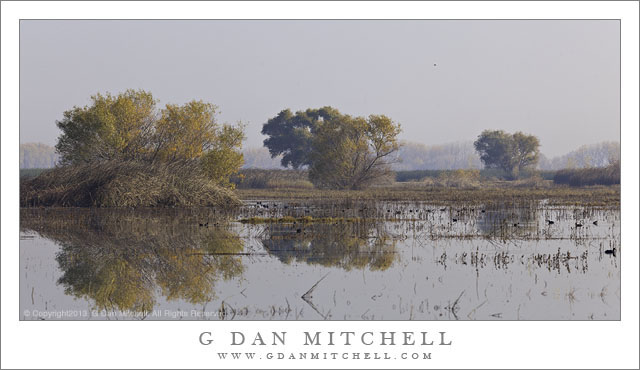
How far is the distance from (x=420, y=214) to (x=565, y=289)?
13635 millimetres

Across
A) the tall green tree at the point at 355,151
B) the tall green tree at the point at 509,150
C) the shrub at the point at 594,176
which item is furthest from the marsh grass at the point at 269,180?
the tall green tree at the point at 509,150

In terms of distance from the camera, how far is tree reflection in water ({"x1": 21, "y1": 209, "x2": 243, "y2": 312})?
997 cm

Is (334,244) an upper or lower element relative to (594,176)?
lower

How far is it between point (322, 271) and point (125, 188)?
66.1ft

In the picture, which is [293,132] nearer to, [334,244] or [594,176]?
[594,176]

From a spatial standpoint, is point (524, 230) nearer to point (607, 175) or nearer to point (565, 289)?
point (565, 289)

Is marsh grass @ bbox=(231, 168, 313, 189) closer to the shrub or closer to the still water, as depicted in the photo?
the shrub

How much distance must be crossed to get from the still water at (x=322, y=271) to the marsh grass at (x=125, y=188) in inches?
373

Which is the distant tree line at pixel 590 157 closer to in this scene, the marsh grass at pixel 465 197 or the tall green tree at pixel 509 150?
the tall green tree at pixel 509 150

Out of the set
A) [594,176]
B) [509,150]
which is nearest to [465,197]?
[594,176]

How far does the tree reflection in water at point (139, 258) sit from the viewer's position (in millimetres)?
9969

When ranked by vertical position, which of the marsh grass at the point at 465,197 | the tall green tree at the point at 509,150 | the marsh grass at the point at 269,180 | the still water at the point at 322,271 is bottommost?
the still water at the point at 322,271

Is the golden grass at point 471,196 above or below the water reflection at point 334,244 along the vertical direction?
above

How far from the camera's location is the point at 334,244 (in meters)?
15.1
